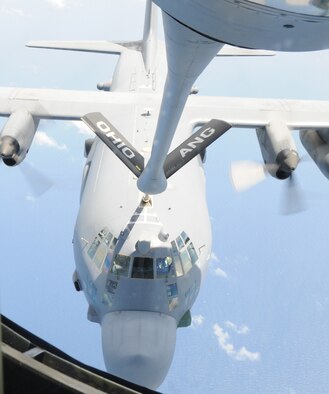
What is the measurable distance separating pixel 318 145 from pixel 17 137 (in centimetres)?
855

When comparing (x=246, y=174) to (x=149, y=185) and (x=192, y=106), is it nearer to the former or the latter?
(x=149, y=185)

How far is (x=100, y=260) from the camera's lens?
45.5 feet

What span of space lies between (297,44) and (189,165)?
11.4 metres

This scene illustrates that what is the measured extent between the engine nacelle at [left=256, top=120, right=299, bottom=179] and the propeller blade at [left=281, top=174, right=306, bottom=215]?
12.0 inches

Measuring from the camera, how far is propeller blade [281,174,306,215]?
14.3 m

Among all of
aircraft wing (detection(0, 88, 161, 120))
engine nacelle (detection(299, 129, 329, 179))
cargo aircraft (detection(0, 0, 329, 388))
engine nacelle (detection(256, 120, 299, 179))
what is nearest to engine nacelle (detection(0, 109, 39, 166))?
cargo aircraft (detection(0, 0, 329, 388))

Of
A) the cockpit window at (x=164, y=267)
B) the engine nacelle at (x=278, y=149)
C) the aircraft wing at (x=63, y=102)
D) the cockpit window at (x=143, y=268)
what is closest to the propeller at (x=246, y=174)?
the engine nacelle at (x=278, y=149)

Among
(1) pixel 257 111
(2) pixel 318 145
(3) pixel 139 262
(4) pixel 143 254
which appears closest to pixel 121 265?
(3) pixel 139 262

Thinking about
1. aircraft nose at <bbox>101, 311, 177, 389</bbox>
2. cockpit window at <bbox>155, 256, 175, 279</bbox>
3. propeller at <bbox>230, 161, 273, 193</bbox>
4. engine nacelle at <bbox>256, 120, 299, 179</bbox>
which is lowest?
aircraft nose at <bbox>101, 311, 177, 389</bbox>

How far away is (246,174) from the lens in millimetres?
13680

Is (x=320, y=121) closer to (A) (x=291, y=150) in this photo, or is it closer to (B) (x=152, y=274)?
(A) (x=291, y=150)

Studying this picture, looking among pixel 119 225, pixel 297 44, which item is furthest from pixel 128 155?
pixel 297 44

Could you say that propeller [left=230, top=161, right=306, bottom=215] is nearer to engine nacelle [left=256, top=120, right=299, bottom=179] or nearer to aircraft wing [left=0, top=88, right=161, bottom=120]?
engine nacelle [left=256, top=120, right=299, bottom=179]

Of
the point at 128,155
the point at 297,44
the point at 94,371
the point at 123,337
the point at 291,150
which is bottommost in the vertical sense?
the point at 123,337
